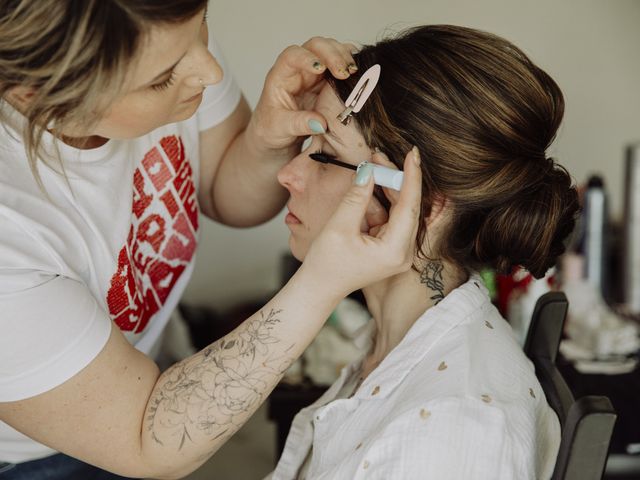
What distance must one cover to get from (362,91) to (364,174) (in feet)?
0.56

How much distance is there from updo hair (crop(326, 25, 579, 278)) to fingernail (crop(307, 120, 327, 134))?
0.06 meters

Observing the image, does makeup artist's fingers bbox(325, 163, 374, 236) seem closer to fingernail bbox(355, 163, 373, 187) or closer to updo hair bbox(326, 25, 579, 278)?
fingernail bbox(355, 163, 373, 187)

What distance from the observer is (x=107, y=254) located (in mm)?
1126

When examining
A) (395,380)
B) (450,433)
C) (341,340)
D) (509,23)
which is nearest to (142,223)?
(395,380)

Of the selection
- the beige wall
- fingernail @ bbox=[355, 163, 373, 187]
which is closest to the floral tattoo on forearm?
fingernail @ bbox=[355, 163, 373, 187]

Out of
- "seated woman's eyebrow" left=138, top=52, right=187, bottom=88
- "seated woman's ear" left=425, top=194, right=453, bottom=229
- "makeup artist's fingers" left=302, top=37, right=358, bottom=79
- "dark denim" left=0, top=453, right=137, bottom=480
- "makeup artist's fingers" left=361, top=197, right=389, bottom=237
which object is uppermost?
"makeup artist's fingers" left=302, top=37, right=358, bottom=79

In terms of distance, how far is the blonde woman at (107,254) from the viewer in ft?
2.86

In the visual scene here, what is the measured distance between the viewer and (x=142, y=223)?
1.26 m

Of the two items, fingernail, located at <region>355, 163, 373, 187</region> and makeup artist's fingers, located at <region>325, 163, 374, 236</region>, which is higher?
fingernail, located at <region>355, 163, 373, 187</region>

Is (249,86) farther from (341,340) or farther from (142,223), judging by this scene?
(142,223)

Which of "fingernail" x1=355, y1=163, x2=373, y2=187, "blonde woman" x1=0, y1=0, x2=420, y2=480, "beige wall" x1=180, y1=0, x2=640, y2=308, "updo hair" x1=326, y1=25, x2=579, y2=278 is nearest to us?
"blonde woman" x1=0, y1=0, x2=420, y2=480

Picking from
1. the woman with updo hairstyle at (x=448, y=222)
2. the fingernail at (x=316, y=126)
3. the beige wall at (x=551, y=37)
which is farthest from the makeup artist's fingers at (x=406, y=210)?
the beige wall at (x=551, y=37)

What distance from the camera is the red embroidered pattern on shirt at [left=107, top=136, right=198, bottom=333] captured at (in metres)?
1.20

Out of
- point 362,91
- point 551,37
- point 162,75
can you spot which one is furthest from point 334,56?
point 551,37
